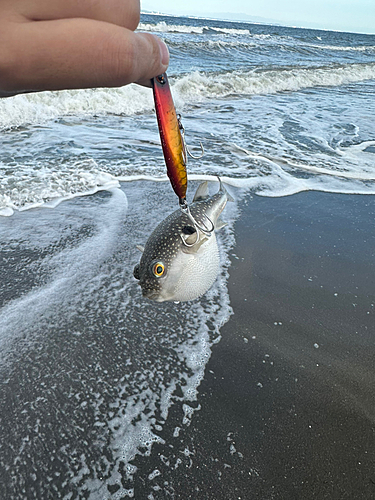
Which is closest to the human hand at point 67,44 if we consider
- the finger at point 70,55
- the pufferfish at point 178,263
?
the finger at point 70,55

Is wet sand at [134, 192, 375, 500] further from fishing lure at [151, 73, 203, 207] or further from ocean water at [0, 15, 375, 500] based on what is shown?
fishing lure at [151, 73, 203, 207]

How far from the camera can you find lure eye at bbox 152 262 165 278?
176 centimetres

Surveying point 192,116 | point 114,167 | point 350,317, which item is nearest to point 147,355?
point 350,317

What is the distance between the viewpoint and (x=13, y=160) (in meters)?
6.07

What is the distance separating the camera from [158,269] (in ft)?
5.79

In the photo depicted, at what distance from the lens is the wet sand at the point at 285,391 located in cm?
208

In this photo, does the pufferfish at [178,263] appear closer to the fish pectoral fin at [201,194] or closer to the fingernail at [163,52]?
the fish pectoral fin at [201,194]

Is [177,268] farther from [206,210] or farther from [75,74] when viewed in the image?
[75,74]

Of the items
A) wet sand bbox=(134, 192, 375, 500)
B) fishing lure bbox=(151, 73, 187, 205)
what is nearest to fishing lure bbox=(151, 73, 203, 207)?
fishing lure bbox=(151, 73, 187, 205)

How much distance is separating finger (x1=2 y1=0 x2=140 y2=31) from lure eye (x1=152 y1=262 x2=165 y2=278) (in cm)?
102

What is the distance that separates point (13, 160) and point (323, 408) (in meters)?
5.54

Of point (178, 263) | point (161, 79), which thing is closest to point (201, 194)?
point (178, 263)

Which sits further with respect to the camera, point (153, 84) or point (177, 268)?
point (177, 268)

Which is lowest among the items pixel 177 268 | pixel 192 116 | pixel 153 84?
pixel 192 116
